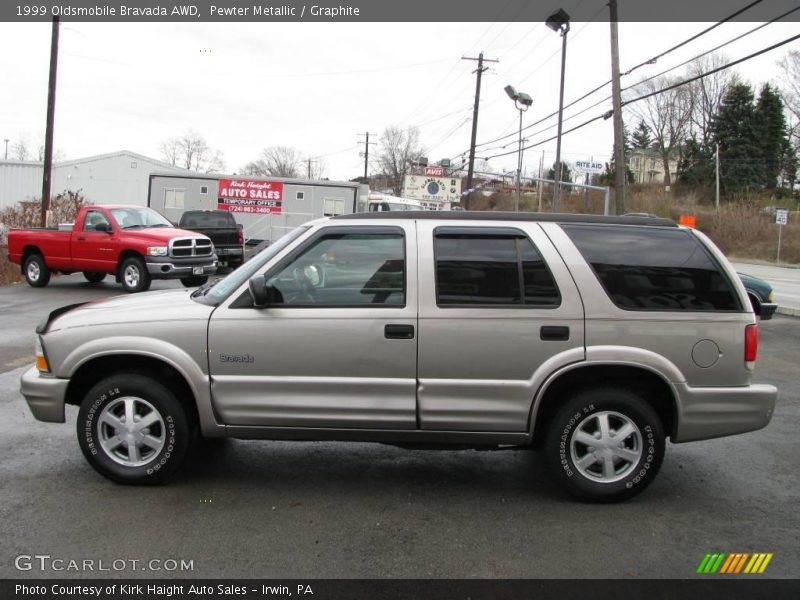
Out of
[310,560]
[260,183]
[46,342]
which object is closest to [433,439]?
[310,560]

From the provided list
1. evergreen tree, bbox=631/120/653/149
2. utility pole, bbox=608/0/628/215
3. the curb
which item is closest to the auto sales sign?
utility pole, bbox=608/0/628/215

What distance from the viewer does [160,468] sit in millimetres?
4109

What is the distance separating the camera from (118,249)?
47.8 feet

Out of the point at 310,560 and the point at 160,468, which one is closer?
the point at 310,560

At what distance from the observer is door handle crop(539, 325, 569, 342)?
12.8 ft

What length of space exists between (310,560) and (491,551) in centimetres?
96

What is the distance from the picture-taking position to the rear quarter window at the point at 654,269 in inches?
157

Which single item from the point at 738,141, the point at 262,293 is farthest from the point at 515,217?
the point at 738,141

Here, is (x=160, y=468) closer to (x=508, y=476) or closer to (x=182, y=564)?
(x=182, y=564)

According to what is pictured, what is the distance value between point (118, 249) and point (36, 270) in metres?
2.81

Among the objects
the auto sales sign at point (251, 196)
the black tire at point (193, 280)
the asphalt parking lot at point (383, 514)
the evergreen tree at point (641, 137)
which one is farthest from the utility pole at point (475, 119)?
the evergreen tree at point (641, 137)

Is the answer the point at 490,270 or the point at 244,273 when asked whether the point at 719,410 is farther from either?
the point at 244,273

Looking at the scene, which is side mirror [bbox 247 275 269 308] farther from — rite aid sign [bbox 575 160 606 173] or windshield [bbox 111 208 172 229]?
rite aid sign [bbox 575 160 606 173]

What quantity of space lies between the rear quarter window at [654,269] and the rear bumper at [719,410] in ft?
1.71
